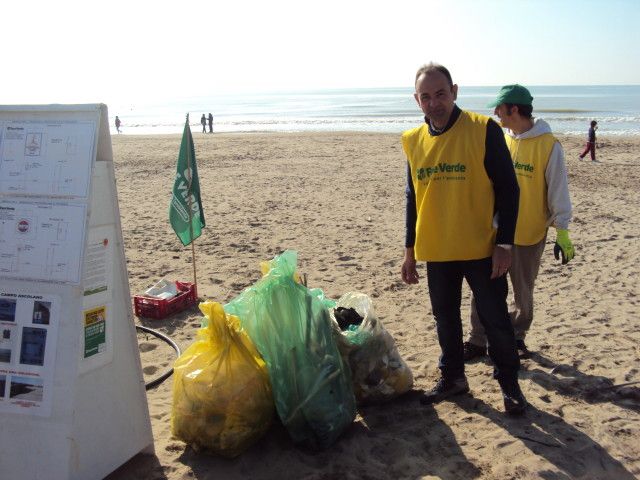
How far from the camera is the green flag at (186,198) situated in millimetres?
5141

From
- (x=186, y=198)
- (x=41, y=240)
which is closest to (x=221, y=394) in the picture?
(x=41, y=240)

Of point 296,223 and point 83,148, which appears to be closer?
point 83,148

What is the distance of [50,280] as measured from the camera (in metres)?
2.46

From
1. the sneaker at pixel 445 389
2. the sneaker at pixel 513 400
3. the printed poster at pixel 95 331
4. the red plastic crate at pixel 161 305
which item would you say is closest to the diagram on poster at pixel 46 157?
the printed poster at pixel 95 331

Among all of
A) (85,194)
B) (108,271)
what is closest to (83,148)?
(85,194)

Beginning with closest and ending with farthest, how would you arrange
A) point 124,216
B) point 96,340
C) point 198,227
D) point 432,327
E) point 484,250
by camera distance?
point 96,340 < point 484,250 < point 432,327 < point 198,227 < point 124,216

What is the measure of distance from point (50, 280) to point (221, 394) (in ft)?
3.17

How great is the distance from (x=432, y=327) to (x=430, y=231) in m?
1.72

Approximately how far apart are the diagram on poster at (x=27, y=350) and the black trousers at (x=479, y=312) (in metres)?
2.04

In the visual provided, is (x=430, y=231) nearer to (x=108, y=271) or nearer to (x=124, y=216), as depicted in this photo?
(x=108, y=271)

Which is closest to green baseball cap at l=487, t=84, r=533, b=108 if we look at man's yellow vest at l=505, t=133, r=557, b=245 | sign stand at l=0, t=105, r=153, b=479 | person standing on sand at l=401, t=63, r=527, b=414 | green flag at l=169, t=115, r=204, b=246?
man's yellow vest at l=505, t=133, r=557, b=245

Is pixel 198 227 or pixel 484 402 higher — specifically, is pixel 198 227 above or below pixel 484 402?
above

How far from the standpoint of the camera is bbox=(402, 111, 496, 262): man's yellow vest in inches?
119

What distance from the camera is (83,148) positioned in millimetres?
2426
